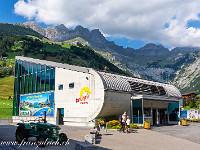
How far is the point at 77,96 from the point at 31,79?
1235 centimetres

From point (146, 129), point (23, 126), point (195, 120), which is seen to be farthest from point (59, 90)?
point (195, 120)

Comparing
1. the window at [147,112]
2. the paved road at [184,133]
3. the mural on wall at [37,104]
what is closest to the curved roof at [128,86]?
the window at [147,112]

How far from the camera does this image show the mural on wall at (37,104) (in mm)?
34625

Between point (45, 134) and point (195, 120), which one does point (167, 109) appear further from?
point (45, 134)

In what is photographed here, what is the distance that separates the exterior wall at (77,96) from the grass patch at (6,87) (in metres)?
75.9

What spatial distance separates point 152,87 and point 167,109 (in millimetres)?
5328

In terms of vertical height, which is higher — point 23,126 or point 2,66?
point 2,66

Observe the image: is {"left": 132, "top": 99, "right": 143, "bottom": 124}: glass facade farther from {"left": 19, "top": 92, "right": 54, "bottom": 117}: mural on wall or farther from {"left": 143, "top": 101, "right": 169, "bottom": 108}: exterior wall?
{"left": 19, "top": 92, "right": 54, "bottom": 117}: mural on wall

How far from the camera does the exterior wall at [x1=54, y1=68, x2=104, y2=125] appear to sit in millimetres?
28031

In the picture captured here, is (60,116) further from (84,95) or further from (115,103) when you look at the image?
(115,103)

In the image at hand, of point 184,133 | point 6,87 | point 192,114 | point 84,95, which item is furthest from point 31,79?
point 6,87

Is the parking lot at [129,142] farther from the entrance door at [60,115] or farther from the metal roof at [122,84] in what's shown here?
the entrance door at [60,115]

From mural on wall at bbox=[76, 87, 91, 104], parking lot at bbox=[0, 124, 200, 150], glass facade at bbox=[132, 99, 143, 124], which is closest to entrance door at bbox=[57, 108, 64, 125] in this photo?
mural on wall at bbox=[76, 87, 91, 104]

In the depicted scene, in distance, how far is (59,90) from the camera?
33625 mm
